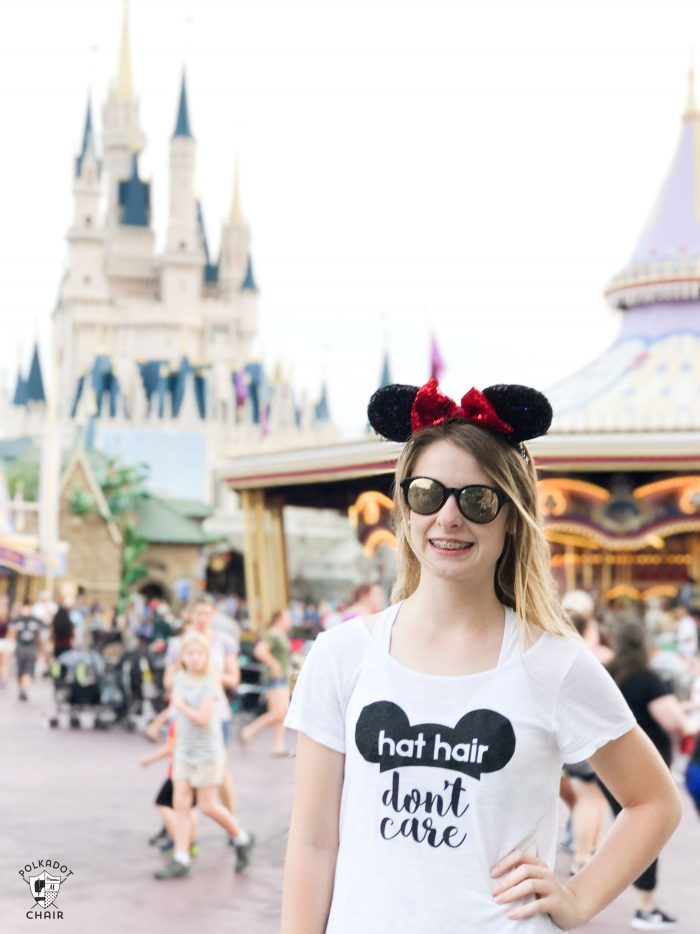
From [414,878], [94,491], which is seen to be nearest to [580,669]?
[414,878]

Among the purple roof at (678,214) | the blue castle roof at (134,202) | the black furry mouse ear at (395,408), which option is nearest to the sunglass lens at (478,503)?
the black furry mouse ear at (395,408)

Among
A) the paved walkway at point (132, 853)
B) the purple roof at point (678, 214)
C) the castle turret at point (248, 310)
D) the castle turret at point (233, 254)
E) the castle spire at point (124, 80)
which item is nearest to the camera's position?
the paved walkway at point (132, 853)

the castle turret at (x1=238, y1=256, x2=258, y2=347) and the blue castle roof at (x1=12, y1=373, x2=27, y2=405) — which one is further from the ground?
the castle turret at (x1=238, y1=256, x2=258, y2=347)

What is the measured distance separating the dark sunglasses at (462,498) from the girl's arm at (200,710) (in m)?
4.81

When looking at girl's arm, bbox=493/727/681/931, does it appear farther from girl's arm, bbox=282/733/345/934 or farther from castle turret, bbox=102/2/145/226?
castle turret, bbox=102/2/145/226

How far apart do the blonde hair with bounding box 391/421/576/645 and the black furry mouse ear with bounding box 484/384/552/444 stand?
3 centimetres

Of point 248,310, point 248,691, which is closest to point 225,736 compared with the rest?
point 248,691

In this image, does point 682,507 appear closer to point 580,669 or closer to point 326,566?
point 580,669

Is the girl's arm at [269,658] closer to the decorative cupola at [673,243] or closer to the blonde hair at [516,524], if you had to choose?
the blonde hair at [516,524]

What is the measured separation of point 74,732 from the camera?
13.5 meters

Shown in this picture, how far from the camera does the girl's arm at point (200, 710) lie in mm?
6777

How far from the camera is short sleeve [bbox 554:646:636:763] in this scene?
2.05 m

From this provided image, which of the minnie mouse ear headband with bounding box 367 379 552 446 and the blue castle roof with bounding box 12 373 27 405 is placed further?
the blue castle roof with bounding box 12 373 27 405

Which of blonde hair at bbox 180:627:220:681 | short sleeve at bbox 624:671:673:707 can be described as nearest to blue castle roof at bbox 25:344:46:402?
blonde hair at bbox 180:627:220:681
